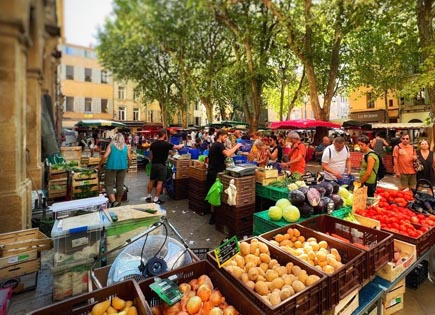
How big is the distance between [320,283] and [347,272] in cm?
39

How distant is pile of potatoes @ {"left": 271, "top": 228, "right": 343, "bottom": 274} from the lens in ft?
7.25

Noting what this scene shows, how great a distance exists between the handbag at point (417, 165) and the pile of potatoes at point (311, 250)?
5.25 metres

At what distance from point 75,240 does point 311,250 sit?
2551 millimetres

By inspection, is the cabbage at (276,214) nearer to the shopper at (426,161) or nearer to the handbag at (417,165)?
the handbag at (417,165)

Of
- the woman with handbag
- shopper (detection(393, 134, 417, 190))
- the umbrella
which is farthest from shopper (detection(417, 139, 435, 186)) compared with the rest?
the umbrella

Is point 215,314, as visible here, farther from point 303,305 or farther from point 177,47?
point 177,47

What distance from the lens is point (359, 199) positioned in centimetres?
372

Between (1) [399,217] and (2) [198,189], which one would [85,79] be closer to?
(2) [198,189]

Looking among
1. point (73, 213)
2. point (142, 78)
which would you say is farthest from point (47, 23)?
point (73, 213)

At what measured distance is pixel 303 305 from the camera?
178 centimetres

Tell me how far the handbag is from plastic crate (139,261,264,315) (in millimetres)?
6536

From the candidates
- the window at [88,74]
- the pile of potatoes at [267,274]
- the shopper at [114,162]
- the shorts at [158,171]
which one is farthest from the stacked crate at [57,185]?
the pile of potatoes at [267,274]

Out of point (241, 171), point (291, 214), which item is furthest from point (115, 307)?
point (241, 171)

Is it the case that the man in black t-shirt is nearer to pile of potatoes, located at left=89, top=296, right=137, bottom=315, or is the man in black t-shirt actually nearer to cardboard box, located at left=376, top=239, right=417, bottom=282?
pile of potatoes, located at left=89, top=296, right=137, bottom=315
